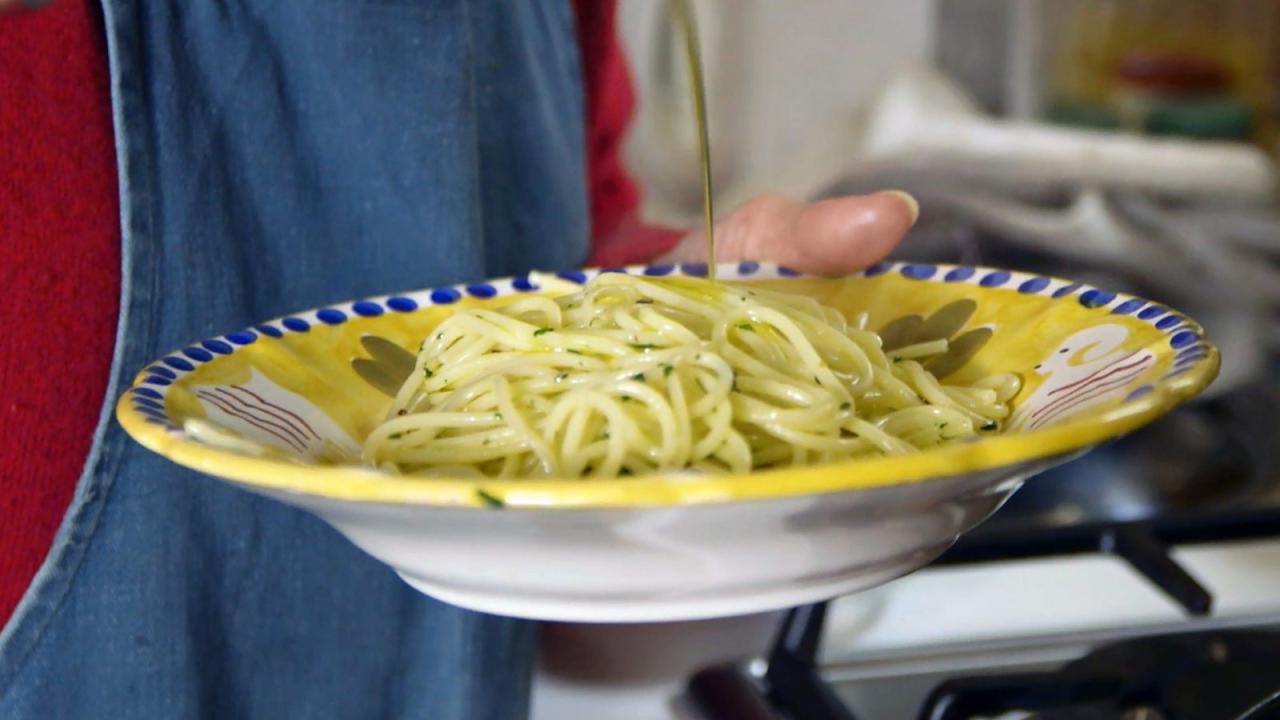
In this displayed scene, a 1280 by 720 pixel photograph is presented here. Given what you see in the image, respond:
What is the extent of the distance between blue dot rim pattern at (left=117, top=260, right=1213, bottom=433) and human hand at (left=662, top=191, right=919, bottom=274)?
0.02 m

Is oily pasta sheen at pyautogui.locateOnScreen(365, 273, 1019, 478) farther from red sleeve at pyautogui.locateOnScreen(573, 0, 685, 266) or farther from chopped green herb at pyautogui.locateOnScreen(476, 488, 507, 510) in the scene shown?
red sleeve at pyautogui.locateOnScreen(573, 0, 685, 266)

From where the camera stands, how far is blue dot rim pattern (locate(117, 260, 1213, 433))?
0.42 meters

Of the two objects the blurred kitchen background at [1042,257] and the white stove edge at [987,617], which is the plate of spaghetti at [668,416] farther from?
the white stove edge at [987,617]

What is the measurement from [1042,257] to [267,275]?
74 cm

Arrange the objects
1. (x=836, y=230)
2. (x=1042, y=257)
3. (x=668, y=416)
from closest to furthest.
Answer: (x=668, y=416) < (x=836, y=230) < (x=1042, y=257)

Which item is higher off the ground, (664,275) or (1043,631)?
(664,275)

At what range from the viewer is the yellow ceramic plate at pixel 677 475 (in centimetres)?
33

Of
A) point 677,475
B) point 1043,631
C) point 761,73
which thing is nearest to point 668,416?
point 677,475

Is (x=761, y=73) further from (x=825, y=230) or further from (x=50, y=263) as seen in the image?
(x=50, y=263)

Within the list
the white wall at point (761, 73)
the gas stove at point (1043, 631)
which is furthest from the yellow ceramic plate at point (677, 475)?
the white wall at point (761, 73)

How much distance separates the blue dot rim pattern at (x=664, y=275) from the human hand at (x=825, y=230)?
0.06 ft

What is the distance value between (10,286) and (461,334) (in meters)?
0.20

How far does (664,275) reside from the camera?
614 millimetres

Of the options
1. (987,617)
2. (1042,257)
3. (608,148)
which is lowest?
(987,617)
